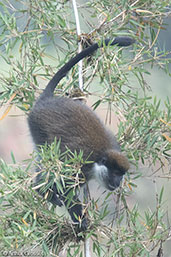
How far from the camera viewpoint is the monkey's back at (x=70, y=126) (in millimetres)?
2977

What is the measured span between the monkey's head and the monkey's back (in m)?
0.06

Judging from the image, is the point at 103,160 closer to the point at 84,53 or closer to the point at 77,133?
the point at 77,133

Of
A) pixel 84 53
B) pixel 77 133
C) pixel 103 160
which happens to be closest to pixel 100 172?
pixel 103 160

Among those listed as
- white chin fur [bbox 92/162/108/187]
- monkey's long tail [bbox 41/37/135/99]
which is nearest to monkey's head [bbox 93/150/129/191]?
white chin fur [bbox 92/162/108/187]

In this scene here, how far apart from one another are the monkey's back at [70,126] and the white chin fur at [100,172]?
66 mm

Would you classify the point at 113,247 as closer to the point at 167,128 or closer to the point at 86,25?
the point at 167,128

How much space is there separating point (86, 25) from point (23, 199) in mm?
1126

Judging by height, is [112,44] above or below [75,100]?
above

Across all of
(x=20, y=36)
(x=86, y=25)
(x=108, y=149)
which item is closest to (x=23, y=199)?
(x=108, y=149)

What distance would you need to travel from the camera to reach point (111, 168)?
302 cm

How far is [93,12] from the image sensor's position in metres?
3.10

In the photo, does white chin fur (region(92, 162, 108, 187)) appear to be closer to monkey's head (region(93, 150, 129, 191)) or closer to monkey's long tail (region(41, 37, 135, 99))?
monkey's head (region(93, 150, 129, 191))

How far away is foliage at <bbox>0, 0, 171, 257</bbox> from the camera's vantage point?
8.18ft

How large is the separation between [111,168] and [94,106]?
0.39m
